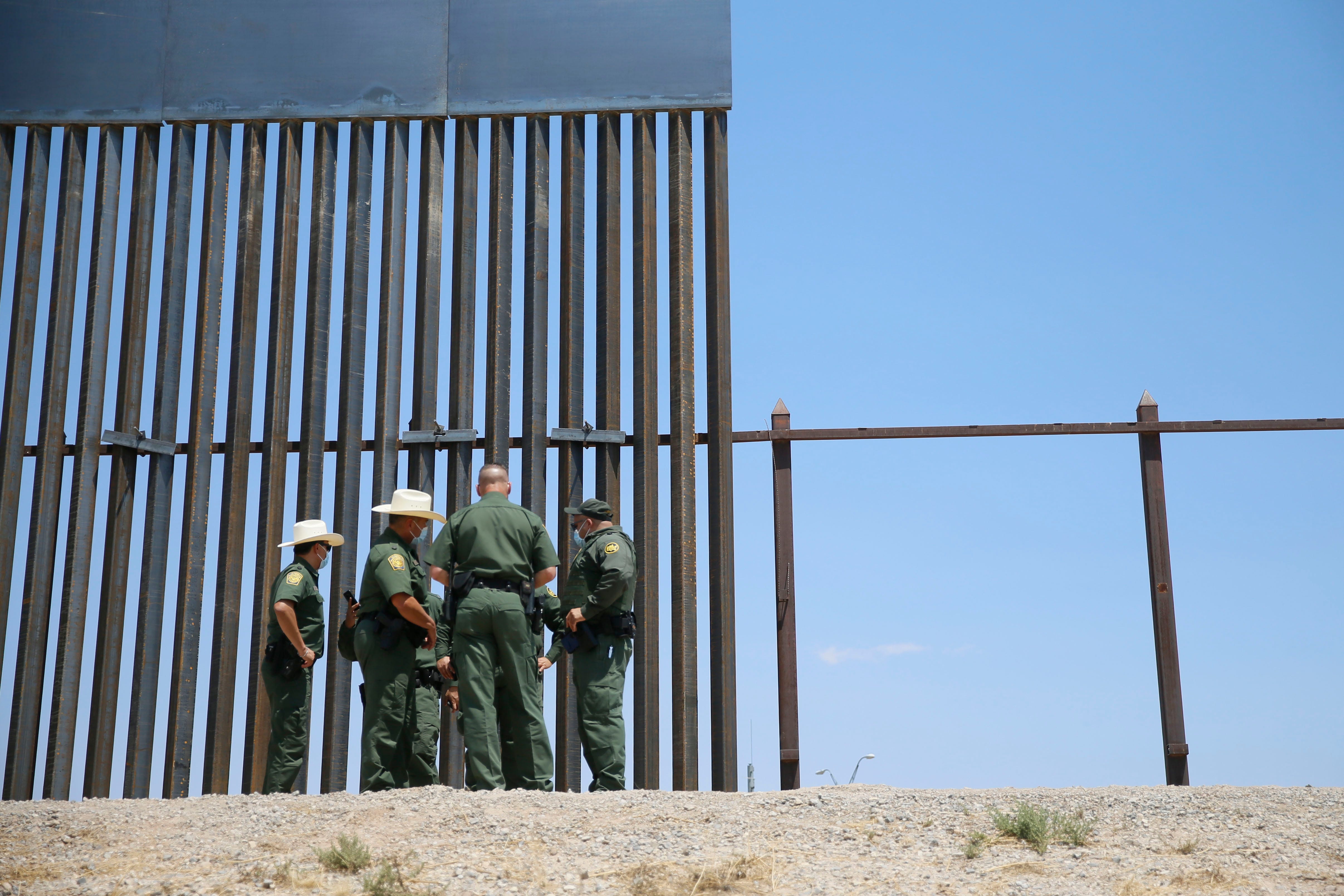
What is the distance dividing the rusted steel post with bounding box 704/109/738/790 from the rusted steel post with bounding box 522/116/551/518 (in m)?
1.12

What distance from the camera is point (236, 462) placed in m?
8.15

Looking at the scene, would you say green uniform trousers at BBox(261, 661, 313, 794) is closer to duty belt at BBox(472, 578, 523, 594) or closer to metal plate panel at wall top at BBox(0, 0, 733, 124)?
duty belt at BBox(472, 578, 523, 594)

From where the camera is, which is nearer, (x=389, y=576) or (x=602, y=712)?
(x=389, y=576)

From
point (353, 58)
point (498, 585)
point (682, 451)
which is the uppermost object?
point (353, 58)

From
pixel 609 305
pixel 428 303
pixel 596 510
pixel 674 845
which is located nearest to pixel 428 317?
pixel 428 303

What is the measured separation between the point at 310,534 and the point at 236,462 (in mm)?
1684

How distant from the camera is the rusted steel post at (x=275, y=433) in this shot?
305 inches

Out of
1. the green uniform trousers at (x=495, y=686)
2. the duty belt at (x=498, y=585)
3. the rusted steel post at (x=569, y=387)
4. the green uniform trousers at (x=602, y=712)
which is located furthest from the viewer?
the rusted steel post at (x=569, y=387)

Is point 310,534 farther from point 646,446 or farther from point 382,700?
point 646,446

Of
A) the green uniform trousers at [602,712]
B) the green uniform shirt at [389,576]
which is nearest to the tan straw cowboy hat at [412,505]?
the green uniform shirt at [389,576]

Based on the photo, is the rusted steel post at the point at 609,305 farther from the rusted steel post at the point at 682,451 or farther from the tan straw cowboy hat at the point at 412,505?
the tan straw cowboy hat at the point at 412,505

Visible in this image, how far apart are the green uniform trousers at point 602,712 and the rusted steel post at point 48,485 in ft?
13.7

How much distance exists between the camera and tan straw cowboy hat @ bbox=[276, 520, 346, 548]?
675cm

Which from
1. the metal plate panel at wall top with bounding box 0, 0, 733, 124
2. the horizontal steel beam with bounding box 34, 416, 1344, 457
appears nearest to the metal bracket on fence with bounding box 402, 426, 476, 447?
the horizontal steel beam with bounding box 34, 416, 1344, 457
